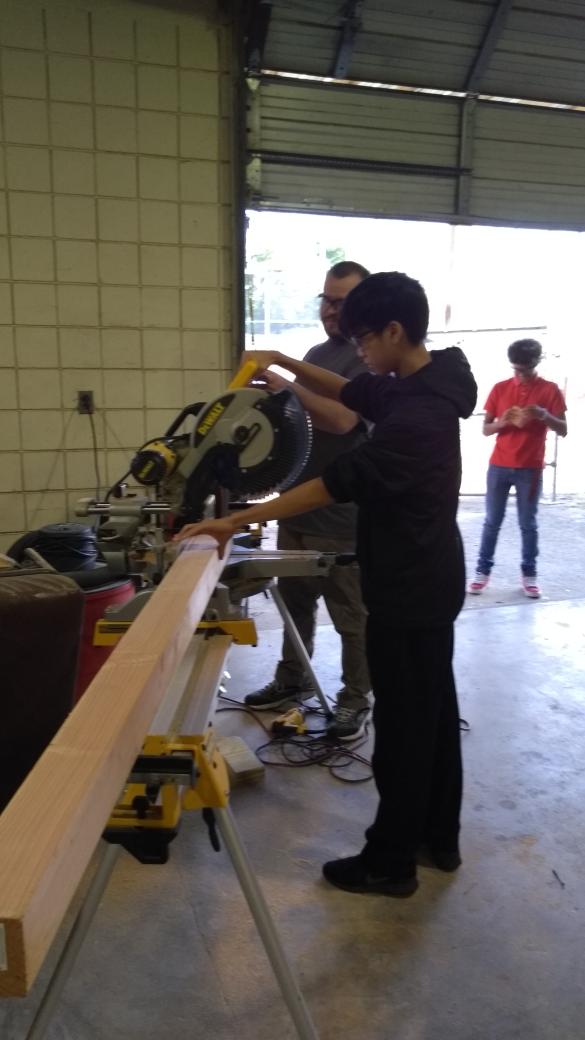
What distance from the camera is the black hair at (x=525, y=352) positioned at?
3793mm

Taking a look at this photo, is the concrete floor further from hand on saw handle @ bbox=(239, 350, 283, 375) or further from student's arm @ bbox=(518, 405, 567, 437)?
student's arm @ bbox=(518, 405, 567, 437)

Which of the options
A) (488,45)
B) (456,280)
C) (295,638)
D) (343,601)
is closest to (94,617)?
(295,638)

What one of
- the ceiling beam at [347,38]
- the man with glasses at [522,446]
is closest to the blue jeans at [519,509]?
the man with glasses at [522,446]

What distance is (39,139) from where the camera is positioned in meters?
2.94

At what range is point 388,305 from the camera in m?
1.45

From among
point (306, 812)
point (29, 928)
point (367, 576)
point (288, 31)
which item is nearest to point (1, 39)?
point (288, 31)

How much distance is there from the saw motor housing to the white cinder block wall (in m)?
1.77

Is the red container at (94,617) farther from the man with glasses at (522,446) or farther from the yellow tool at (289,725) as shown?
the man with glasses at (522,446)

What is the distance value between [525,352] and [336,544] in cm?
201

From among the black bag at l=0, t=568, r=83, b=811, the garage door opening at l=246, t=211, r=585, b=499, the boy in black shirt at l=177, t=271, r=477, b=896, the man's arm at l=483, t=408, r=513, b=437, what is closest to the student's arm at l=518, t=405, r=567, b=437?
the man's arm at l=483, t=408, r=513, b=437

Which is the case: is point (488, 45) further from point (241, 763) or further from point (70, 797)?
point (70, 797)

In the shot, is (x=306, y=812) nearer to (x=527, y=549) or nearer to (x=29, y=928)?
(x=29, y=928)

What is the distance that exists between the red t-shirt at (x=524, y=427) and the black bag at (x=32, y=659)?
10.2ft

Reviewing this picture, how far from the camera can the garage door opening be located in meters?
3.77
